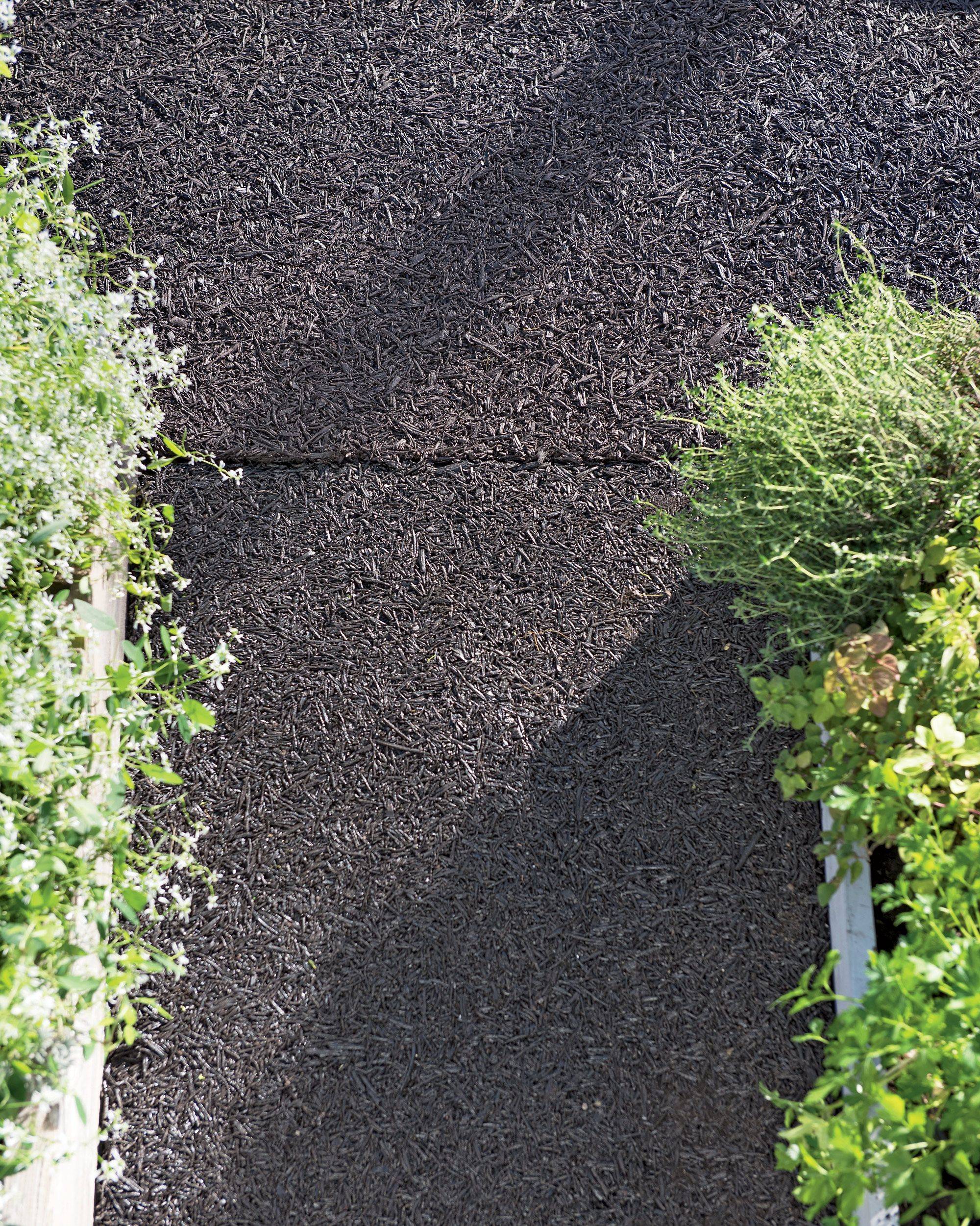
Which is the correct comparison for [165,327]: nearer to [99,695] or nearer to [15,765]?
[99,695]

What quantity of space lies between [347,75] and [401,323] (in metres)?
0.73

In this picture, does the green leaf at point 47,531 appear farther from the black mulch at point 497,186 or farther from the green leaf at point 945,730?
the green leaf at point 945,730

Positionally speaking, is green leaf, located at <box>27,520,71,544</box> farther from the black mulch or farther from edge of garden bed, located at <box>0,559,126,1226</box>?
the black mulch

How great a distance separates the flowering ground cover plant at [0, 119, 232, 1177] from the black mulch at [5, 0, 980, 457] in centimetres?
42

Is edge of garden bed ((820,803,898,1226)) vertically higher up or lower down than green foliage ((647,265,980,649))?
lower down

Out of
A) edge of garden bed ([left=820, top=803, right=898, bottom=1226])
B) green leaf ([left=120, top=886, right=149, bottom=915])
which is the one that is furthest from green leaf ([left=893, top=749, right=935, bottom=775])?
green leaf ([left=120, top=886, right=149, bottom=915])

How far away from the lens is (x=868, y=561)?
1.55 metres

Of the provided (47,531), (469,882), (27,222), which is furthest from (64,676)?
(469,882)

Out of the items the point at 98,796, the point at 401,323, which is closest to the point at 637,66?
the point at 401,323

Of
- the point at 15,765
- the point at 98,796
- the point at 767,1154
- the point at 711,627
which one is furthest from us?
the point at 711,627

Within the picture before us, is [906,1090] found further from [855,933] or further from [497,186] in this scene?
[497,186]

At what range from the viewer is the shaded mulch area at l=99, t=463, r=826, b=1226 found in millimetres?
1860

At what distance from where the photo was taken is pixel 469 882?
2.00m

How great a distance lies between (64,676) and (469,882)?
0.92 meters
